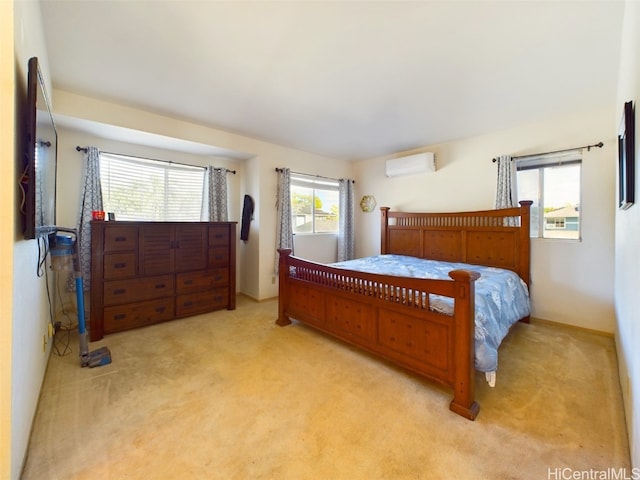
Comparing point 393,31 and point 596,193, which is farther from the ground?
point 393,31

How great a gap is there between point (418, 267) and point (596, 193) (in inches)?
79.6

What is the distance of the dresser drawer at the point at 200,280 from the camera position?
3342mm

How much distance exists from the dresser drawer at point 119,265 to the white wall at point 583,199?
162 inches

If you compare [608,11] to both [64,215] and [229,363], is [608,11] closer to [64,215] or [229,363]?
[229,363]

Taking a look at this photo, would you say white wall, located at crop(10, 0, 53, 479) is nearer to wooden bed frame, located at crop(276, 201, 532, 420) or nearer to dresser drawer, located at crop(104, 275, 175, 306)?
dresser drawer, located at crop(104, 275, 175, 306)

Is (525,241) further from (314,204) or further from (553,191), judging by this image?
(314,204)

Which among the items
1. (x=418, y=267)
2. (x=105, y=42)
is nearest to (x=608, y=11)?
(x=418, y=267)

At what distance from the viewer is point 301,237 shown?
187 inches

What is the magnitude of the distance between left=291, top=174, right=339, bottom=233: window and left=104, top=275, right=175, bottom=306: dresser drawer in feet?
7.09

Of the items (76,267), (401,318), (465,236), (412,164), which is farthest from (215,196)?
(465,236)

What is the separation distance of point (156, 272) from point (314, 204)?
275cm

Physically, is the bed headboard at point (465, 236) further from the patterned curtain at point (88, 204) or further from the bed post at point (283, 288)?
the patterned curtain at point (88, 204)

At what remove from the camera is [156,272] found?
10.4ft

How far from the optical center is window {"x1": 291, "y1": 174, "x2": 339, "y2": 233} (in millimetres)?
4699
